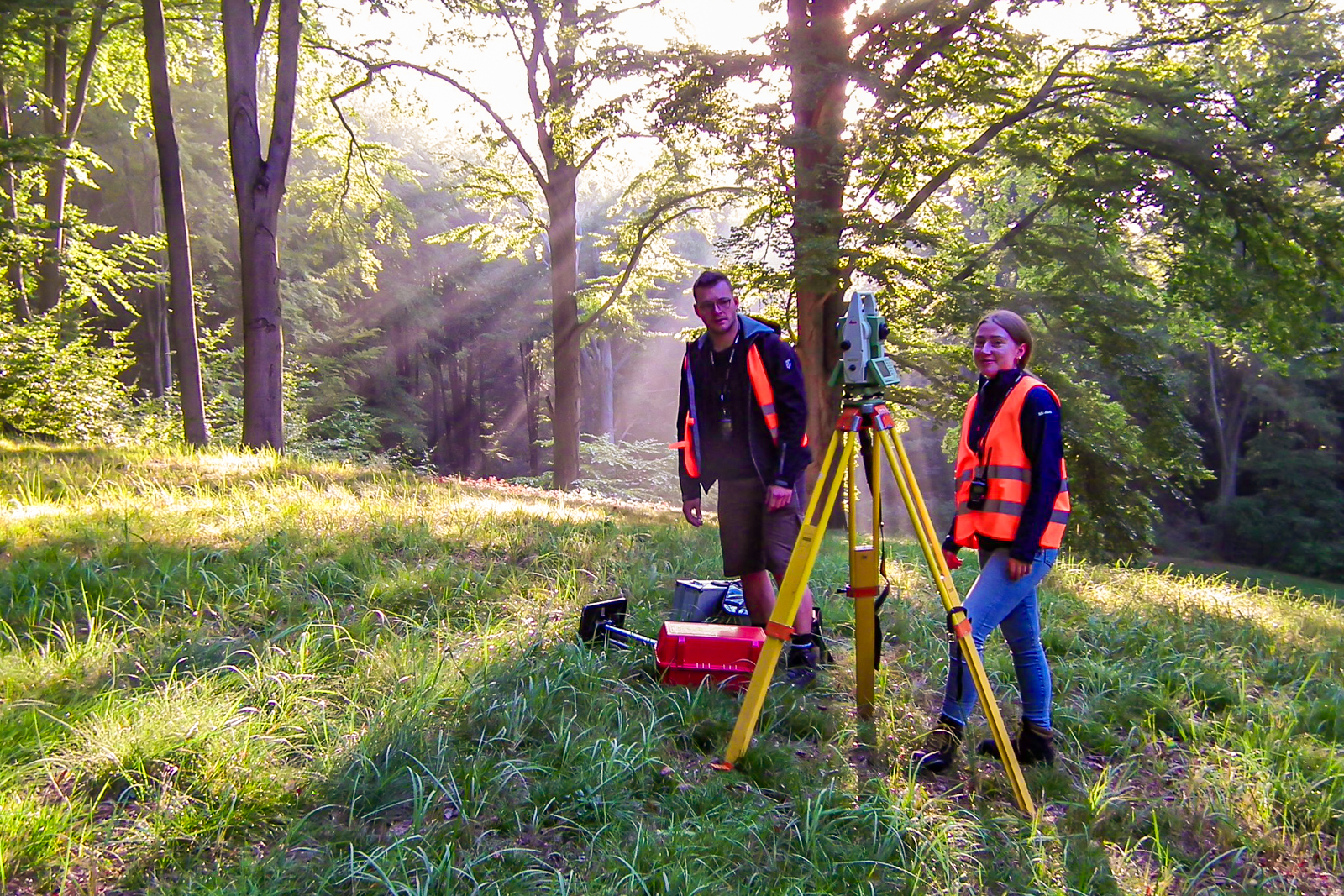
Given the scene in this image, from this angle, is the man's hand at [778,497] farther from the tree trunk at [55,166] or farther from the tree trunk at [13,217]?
the tree trunk at [55,166]

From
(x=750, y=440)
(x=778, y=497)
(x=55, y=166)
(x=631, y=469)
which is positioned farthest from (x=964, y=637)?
(x=631, y=469)

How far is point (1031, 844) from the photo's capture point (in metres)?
2.82

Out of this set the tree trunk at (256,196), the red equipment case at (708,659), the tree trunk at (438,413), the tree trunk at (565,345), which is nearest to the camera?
the red equipment case at (708,659)

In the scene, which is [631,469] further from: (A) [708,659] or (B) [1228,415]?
(A) [708,659]

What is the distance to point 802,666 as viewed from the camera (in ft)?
13.1

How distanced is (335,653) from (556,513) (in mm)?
4231

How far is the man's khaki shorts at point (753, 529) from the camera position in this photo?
13.0 feet

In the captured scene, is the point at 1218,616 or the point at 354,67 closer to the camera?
the point at 1218,616

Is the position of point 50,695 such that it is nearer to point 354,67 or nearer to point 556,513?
point 556,513

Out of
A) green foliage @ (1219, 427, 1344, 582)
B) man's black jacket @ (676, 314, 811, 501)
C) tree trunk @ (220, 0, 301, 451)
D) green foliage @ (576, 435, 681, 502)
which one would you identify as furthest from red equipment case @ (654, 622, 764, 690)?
green foliage @ (1219, 427, 1344, 582)

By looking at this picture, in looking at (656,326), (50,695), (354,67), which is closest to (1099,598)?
(50,695)

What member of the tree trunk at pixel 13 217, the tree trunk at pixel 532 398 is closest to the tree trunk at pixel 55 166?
the tree trunk at pixel 13 217

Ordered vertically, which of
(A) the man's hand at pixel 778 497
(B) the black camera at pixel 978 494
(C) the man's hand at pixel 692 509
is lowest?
(C) the man's hand at pixel 692 509

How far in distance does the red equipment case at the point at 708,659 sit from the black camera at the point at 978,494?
1165mm
